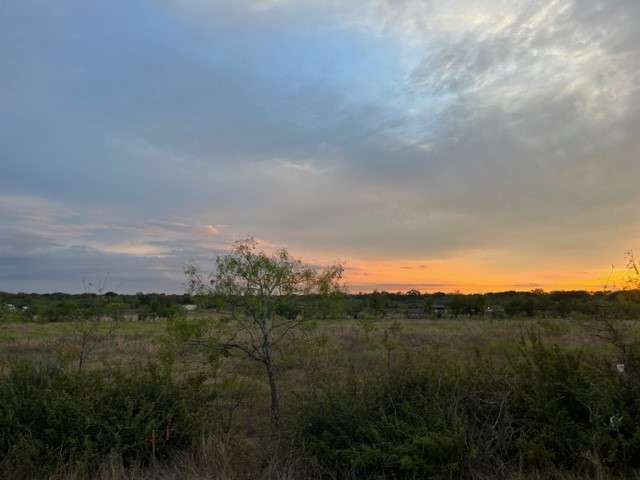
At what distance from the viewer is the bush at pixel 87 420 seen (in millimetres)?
6160

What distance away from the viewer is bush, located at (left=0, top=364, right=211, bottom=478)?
616 cm

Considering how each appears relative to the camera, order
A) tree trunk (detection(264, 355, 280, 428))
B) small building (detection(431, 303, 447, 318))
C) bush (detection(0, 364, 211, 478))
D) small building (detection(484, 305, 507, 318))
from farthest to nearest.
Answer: small building (detection(431, 303, 447, 318)) < small building (detection(484, 305, 507, 318)) < tree trunk (detection(264, 355, 280, 428)) < bush (detection(0, 364, 211, 478))

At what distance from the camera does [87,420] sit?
20.9ft

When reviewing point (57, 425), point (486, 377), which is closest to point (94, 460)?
point (57, 425)

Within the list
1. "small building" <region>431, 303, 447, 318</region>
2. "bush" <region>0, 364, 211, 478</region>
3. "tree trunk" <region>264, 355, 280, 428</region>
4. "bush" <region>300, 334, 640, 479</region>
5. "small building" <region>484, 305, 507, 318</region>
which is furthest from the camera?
"small building" <region>431, 303, 447, 318</region>

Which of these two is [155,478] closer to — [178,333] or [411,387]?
[178,333]

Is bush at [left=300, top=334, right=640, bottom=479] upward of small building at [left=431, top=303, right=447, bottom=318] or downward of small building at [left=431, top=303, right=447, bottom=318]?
downward

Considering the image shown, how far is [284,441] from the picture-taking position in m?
6.36

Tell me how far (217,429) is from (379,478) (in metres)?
2.69

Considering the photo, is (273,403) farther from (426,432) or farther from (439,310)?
(439,310)

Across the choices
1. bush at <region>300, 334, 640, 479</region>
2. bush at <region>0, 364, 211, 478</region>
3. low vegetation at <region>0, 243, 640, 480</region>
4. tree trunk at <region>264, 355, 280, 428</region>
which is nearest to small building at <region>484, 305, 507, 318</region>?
low vegetation at <region>0, 243, 640, 480</region>

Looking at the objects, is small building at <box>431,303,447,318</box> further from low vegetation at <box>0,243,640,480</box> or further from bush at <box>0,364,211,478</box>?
bush at <box>0,364,211,478</box>

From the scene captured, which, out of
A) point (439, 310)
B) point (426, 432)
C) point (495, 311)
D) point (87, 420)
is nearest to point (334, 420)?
point (426, 432)

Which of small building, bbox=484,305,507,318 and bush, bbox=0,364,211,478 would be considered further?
small building, bbox=484,305,507,318
